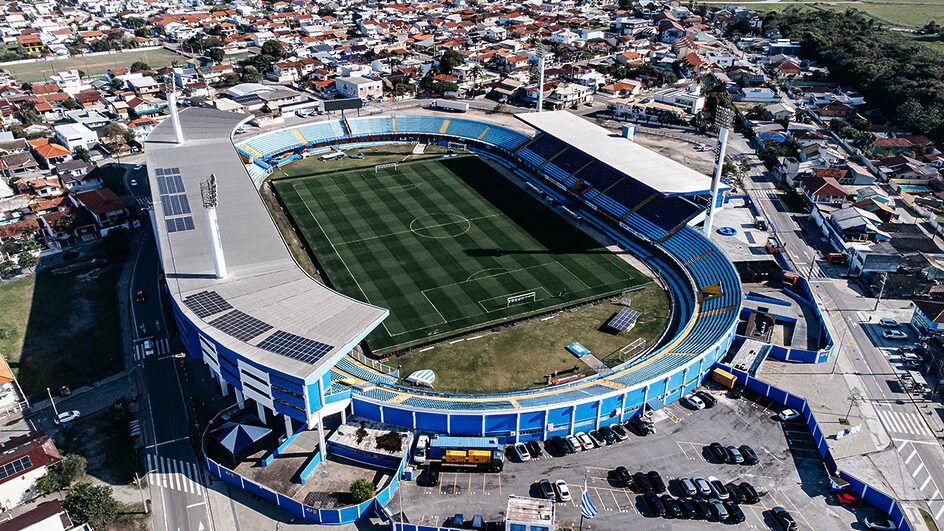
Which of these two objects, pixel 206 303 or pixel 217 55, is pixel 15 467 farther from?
pixel 217 55

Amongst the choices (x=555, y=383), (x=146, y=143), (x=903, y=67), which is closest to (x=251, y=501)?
(x=555, y=383)

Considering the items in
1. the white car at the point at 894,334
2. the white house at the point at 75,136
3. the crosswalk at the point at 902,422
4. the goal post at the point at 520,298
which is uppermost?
the white house at the point at 75,136

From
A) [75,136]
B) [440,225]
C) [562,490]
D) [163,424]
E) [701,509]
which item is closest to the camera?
[701,509]

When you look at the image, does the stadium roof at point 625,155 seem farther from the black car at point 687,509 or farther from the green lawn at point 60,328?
the green lawn at point 60,328

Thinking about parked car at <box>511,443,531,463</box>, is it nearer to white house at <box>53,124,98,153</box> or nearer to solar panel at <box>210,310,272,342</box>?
solar panel at <box>210,310,272,342</box>

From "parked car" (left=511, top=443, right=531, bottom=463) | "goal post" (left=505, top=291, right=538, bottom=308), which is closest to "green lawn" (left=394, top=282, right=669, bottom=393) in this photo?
"goal post" (left=505, top=291, right=538, bottom=308)

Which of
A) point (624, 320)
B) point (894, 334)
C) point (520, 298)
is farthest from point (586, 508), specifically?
point (894, 334)

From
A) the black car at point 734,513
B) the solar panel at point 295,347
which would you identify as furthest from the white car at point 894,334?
the solar panel at point 295,347
